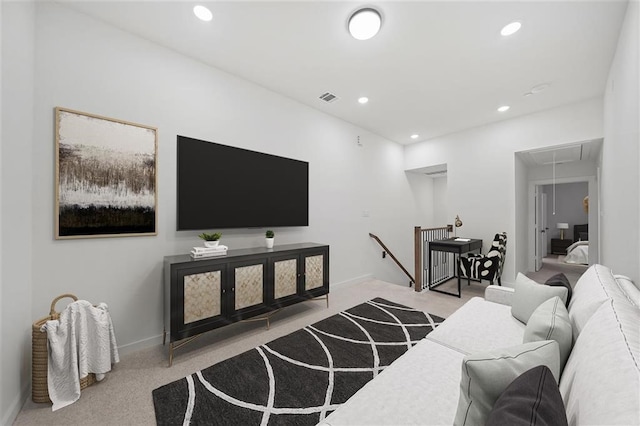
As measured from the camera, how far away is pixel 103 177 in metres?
2.12

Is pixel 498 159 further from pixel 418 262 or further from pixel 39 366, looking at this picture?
pixel 39 366

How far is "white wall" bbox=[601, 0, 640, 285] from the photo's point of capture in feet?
5.64

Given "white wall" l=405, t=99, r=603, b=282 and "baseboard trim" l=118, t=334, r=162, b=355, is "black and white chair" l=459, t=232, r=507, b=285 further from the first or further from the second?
"baseboard trim" l=118, t=334, r=162, b=355

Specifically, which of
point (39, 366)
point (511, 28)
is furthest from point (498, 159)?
point (39, 366)

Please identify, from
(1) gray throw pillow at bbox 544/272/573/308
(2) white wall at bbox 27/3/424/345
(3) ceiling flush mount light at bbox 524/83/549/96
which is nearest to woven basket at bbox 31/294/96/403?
(2) white wall at bbox 27/3/424/345

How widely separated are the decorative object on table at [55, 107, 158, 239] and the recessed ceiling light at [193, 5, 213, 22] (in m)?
1.06

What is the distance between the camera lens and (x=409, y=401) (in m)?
1.05

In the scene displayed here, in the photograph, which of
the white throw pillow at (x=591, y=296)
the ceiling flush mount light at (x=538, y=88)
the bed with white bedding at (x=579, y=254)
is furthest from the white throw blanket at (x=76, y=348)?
the bed with white bedding at (x=579, y=254)

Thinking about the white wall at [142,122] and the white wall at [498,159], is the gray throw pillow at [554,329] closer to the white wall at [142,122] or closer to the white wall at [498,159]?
the white wall at [142,122]

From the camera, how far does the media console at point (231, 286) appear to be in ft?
6.97

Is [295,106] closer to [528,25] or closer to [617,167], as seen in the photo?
[528,25]

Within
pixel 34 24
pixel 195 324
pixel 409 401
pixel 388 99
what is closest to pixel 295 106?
pixel 388 99

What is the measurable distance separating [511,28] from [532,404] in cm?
281

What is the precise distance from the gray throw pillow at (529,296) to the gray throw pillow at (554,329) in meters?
0.50
